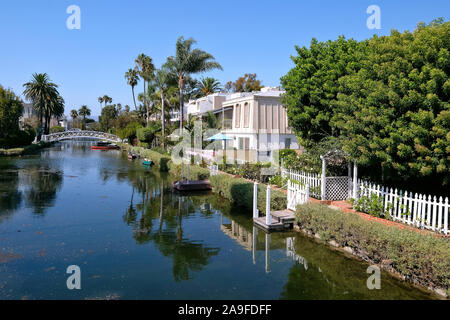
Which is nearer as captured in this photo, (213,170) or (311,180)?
(311,180)

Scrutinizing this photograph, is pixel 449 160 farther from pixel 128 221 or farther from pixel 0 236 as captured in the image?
pixel 0 236

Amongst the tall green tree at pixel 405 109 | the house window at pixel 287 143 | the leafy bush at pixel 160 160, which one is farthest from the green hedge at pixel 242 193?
the leafy bush at pixel 160 160

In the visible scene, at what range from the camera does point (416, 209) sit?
1140 cm

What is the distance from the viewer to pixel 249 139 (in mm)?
33375

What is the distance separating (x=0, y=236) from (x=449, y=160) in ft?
51.4

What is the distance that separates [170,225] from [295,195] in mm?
5688

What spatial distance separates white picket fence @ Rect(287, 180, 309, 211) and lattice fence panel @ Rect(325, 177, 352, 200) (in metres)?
1.19

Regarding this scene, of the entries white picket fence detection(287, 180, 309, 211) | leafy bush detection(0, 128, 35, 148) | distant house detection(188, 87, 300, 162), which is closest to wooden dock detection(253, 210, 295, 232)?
white picket fence detection(287, 180, 309, 211)

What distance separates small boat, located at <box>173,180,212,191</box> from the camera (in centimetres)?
2433

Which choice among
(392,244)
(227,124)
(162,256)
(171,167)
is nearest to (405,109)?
(392,244)

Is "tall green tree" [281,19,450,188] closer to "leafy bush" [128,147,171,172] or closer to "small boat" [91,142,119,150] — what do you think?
"leafy bush" [128,147,171,172]

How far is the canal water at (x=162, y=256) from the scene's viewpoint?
8.93 metres

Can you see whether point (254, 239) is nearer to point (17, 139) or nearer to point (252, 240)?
point (252, 240)

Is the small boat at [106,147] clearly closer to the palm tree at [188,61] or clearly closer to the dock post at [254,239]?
the palm tree at [188,61]
